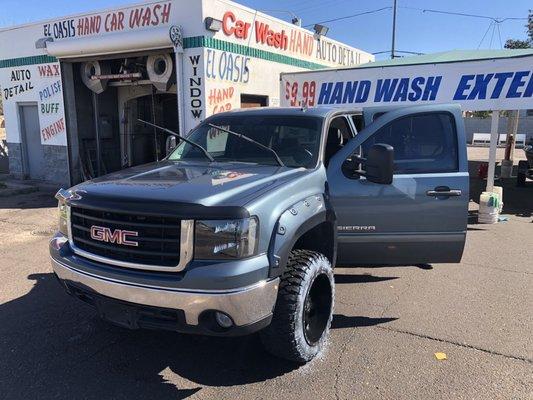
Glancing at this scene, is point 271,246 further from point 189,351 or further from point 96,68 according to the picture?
point 96,68

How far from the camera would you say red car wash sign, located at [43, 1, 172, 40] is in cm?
1044

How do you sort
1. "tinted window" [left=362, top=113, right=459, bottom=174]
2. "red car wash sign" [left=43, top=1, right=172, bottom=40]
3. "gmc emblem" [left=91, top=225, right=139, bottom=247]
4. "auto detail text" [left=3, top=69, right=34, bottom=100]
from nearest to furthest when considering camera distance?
1. "gmc emblem" [left=91, top=225, right=139, bottom=247]
2. "tinted window" [left=362, top=113, right=459, bottom=174]
3. "red car wash sign" [left=43, top=1, right=172, bottom=40]
4. "auto detail text" [left=3, top=69, right=34, bottom=100]

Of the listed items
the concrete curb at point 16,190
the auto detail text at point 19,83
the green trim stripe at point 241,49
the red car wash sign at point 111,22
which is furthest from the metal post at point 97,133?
the green trim stripe at point 241,49

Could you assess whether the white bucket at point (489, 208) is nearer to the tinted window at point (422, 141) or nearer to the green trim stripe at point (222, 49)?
the tinted window at point (422, 141)

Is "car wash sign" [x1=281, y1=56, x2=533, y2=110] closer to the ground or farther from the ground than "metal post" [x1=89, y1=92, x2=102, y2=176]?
farther from the ground

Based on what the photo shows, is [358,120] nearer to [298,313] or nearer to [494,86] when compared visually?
[298,313]

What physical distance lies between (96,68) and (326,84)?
588 centimetres

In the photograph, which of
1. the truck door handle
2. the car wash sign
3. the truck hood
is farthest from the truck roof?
the car wash sign

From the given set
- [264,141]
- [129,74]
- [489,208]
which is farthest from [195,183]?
[129,74]

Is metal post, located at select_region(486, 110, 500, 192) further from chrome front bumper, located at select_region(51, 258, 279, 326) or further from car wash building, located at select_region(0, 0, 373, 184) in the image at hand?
chrome front bumper, located at select_region(51, 258, 279, 326)

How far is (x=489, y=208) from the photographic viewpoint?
8898mm

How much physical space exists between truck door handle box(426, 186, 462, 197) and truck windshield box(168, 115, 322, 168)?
107 centimetres

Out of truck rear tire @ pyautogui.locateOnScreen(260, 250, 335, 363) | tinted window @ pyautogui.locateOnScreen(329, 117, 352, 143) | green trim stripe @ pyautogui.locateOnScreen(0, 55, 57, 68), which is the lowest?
truck rear tire @ pyautogui.locateOnScreen(260, 250, 335, 363)

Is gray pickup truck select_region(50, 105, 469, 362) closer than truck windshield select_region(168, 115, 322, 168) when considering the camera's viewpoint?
Yes
